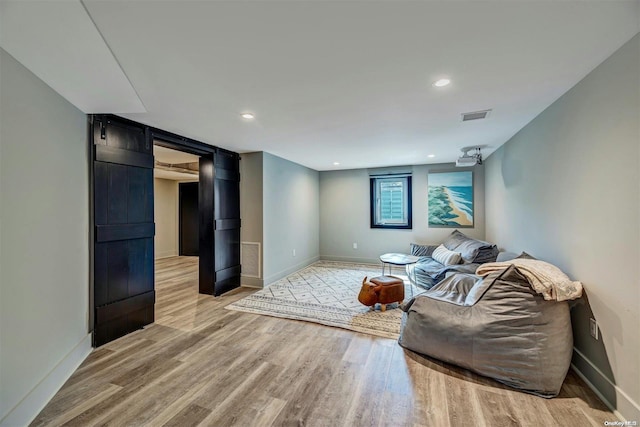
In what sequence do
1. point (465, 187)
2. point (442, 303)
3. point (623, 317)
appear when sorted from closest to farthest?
point (623, 317)
point (442, 303)
point (465, 187)

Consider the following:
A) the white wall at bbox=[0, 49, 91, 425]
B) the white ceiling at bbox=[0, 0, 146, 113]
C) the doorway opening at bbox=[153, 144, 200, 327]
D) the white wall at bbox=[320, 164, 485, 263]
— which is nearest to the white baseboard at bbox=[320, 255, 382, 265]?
the white wall at bbox=[320, 164, 485, 263]

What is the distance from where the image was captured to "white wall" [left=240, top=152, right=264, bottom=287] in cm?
442

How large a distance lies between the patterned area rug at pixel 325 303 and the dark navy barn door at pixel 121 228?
45.1 inches

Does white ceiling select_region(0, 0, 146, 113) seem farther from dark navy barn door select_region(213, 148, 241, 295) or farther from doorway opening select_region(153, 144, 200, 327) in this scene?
doorway opening select_region(153, 144, 200, 327)

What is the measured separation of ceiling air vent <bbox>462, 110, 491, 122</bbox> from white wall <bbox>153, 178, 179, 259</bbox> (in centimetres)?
737

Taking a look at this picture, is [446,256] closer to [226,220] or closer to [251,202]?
[251,202]

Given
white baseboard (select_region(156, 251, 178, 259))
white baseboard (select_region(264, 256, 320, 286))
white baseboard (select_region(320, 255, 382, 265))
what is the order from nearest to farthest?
white baseboard (select_region(264, 256, 320, 286)) < white baseboard (select_region(320, 255, 382, 265)) < white baseboard (select_region(156, 251, 178, 259))

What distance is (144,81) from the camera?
198 centimetres

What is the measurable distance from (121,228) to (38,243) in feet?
2.99

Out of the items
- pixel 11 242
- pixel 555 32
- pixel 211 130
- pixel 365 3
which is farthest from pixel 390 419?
pixel 211 130

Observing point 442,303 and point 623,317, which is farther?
point 442,303

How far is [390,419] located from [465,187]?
4.80 m

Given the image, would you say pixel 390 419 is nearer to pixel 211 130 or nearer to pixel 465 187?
pixel 211 130

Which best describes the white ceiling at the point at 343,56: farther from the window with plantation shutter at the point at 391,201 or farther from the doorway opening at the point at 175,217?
the doorway opening at the point at 175,217
